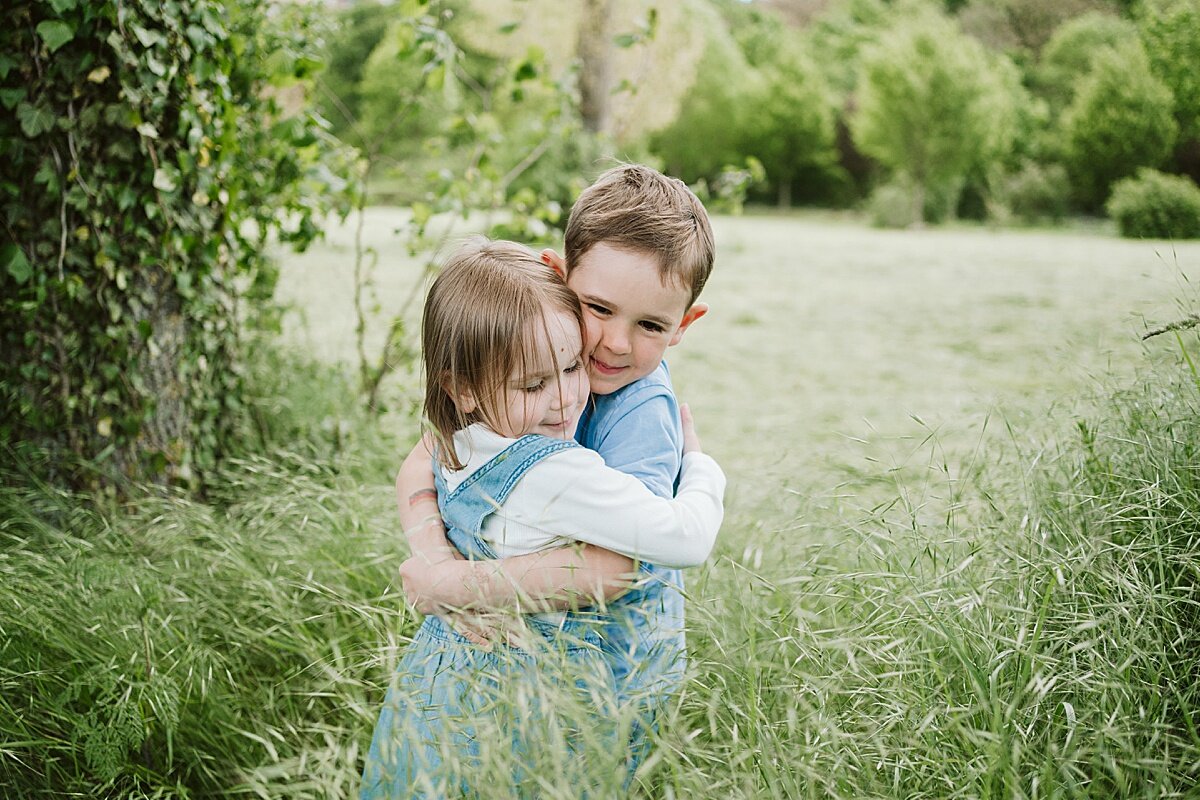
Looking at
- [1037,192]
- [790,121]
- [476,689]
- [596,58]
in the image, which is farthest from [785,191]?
[476,689]

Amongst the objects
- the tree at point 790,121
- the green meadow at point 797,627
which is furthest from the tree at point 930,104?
the green meadow at point 797,627

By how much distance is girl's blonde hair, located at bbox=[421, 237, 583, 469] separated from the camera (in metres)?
1.55

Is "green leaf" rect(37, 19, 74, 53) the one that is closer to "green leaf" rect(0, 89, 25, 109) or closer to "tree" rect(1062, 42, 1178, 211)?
"green leaf" rect(0, 89, 25, 109)

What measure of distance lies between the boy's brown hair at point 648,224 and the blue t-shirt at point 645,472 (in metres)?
0.23

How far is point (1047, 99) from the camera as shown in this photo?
11.0 m

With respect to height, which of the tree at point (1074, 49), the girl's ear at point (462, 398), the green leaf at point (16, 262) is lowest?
the green leaf at point (16, 262)

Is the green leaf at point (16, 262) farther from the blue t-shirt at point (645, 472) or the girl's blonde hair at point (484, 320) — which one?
the blue t-shirt at point (645, 472)

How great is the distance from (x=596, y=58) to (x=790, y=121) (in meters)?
27.1

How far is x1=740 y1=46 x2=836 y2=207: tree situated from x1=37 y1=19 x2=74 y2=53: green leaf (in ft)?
120

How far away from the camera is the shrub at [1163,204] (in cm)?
549

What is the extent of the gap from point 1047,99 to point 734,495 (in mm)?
A: 10016

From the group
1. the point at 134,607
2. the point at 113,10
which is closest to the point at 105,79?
the point at 113,10

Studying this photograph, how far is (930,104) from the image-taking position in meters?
25.8

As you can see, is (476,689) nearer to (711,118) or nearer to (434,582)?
(434,582)
